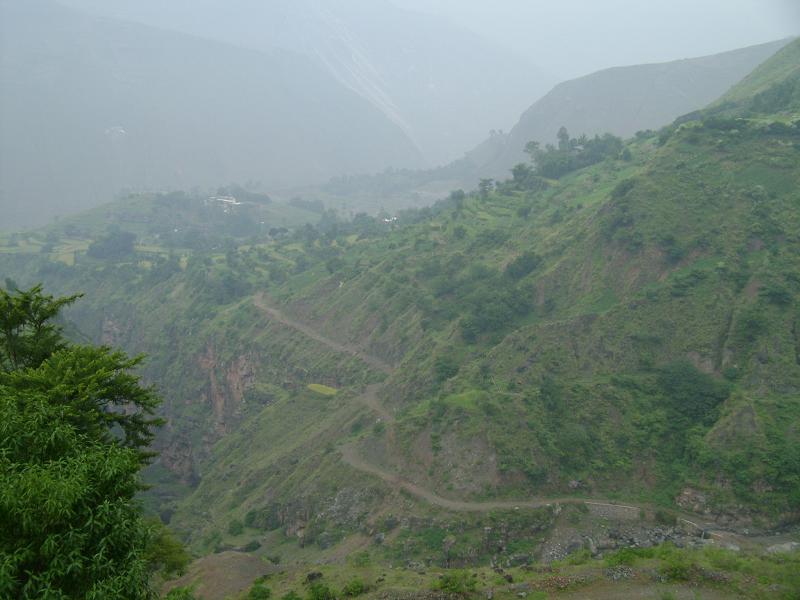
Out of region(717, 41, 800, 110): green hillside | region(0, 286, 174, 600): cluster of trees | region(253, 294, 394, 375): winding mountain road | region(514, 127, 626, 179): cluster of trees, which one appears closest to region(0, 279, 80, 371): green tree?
region(0, 286, 174, 600): cluster of trees

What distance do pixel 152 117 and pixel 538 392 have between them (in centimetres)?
14415

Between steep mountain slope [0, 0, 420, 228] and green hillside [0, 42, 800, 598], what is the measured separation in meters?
93.3

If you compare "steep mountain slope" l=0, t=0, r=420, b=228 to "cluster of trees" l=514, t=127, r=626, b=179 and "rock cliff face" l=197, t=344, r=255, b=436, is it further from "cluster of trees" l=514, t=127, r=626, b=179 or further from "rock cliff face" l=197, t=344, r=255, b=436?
"cluster of trees" l=514, t=127, r=626, b=179

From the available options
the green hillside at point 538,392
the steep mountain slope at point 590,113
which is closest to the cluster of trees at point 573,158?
the green hillside at point 538,392

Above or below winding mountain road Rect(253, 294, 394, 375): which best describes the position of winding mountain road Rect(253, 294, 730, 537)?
below

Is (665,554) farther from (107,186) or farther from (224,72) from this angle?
(224,72)

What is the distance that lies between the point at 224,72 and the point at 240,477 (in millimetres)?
152491

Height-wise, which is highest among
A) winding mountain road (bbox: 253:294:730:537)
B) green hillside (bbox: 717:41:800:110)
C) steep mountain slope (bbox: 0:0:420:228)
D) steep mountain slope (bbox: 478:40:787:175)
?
steep mountain slope (bbox: 0:0:420:228)

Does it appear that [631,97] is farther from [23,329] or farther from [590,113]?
[23,329]

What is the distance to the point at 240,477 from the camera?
40031 millimetres

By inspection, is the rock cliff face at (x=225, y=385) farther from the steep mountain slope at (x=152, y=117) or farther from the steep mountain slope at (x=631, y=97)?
the steep mountain slope at (x=631, y=97)

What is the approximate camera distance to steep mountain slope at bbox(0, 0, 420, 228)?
133m

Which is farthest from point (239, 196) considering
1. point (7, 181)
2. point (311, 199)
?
point (7, 181)

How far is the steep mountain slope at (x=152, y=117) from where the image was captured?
438 ft
